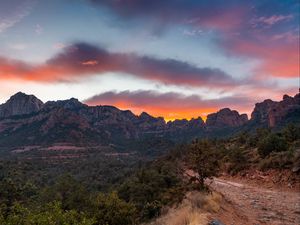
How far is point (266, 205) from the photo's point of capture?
684 inches

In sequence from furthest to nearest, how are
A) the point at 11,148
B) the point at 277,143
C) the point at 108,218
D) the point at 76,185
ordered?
1. the point at 11,148
2. the point at 76,185
3. the point at 277,143
4. the point at 108,218

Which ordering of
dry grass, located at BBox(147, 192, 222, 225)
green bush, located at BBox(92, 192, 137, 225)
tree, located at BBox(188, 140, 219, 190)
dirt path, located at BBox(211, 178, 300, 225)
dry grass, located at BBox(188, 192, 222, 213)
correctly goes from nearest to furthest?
dry grass, located at BBox(147, 192, 222, 225), dry grass, located at BBox(188, 192, 222, 213), dirt path, located at BBox(211, 178, 300, 225), green bush, located at BBox(92, 192, 137, 225), tree, located at BBox(188, 140, 219, 190)

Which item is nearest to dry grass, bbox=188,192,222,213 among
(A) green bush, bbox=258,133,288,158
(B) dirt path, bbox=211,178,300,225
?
(B) dirt path, bbox=211,178,300,225

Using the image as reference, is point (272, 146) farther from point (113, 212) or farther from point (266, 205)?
point (113, 212)

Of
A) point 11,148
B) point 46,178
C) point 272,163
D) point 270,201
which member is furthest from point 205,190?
point 11,148

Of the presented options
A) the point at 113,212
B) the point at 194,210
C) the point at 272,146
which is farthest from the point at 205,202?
the point at 272,146

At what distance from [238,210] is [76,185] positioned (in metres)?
28.5

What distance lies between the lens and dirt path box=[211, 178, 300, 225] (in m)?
14.3

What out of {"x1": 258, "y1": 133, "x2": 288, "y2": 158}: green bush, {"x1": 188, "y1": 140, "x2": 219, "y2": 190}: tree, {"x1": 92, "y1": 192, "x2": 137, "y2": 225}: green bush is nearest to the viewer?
{"x1": 92, "y1": 192, "x2": 137, "y2": 225}: green bush

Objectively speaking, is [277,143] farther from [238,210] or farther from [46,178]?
[46,178]

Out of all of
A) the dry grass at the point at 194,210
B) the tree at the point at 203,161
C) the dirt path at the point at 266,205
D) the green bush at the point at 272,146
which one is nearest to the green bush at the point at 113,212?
the dry grass at the point at 194,210

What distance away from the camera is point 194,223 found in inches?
444

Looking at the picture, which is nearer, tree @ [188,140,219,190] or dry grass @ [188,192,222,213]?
dry grass @ [188,192,222,213]

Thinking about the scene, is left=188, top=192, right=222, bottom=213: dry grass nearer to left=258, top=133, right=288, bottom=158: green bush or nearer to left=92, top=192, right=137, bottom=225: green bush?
left=92, top=192, right=137, bottom=225: green bush
